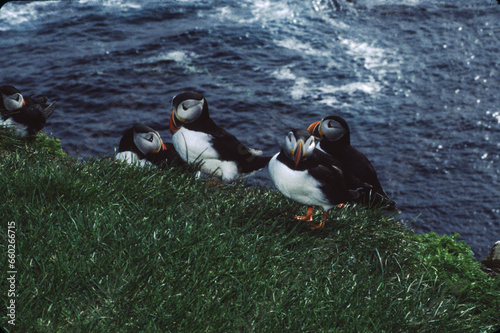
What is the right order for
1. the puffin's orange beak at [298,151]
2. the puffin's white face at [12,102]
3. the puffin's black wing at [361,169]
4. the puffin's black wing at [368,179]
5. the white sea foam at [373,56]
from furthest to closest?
the white sea foam at [373,56], the puffin's white face at [12,102], the puffin's black wing at [361,169], the puffin's black wing at [368,179], the puffin's orange beak at [298,151]

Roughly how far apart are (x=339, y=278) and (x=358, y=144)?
8.47 meters

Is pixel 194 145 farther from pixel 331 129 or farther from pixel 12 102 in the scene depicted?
pixel 12 102

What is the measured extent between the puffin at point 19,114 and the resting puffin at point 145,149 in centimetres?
144

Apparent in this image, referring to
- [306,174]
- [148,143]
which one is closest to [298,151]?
[306,174]

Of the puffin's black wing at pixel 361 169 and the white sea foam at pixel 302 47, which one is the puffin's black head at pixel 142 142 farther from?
the white sea foam at pixel 302 47

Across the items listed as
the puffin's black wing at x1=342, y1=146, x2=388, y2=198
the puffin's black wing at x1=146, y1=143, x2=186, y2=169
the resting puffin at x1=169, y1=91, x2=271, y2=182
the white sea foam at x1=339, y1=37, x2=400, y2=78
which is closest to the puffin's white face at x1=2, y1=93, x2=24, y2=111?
the puffin's black wing at x1=146, y1=143, x2=186, y2=169

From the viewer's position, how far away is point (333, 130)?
6695 mm

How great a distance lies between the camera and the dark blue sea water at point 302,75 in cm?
1264

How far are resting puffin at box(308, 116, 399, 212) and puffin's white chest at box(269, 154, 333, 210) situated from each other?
111cm

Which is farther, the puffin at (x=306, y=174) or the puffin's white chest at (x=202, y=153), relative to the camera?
the puffin's white chest at (x=202, y=153)

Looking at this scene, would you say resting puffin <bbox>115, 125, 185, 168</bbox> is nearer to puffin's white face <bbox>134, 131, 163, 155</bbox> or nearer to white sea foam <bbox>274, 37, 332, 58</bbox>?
puffin's white face <bbox>134, 131, 163, 155</bbox>

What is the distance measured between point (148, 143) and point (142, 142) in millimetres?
85

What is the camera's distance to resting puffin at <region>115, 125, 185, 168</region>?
7074mm

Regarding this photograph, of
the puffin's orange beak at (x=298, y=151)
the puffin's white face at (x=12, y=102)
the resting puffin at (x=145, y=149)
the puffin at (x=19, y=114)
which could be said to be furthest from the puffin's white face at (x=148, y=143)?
the puffin's orange beak at (x=298, y=151)
